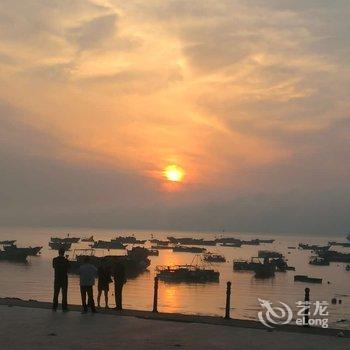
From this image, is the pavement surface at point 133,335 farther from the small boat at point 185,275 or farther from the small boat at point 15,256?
the small boat at point 15,256

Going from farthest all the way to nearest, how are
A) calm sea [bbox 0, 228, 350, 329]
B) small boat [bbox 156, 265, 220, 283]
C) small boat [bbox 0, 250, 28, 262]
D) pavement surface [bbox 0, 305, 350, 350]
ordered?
1. small boat [bbox 0, 250, 28, 262]
2. small boat [bbox 156, 265, 220, 283]
3. calm sea [bbox 0, 228, 350, 329]
4. pavement surface [bbox 0, 305, 350, 350]

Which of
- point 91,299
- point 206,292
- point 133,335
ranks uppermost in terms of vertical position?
point 91,299

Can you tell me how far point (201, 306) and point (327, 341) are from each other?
137 ft

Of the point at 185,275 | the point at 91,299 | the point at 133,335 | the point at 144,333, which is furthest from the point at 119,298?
the point at 185,275

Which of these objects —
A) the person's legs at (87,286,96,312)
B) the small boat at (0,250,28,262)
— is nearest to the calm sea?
the small boat at (0,250,28,262)

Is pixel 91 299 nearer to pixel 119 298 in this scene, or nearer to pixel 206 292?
pixel 119 298

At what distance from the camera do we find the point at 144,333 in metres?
11.5

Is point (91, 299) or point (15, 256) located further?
point (15, 256)

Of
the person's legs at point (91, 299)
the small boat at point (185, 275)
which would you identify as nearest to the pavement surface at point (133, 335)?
the person's legs at point (91, 299)

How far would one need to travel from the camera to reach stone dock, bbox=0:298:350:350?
33.7ft

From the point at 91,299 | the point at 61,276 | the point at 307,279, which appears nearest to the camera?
the point at 91,299

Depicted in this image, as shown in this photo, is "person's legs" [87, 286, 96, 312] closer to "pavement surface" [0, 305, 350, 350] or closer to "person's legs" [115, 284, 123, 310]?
"pavement surface" [0, 305, 350, 350]

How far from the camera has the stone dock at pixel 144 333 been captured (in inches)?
405

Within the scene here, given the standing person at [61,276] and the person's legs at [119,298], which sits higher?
the standing person at [61,276]
